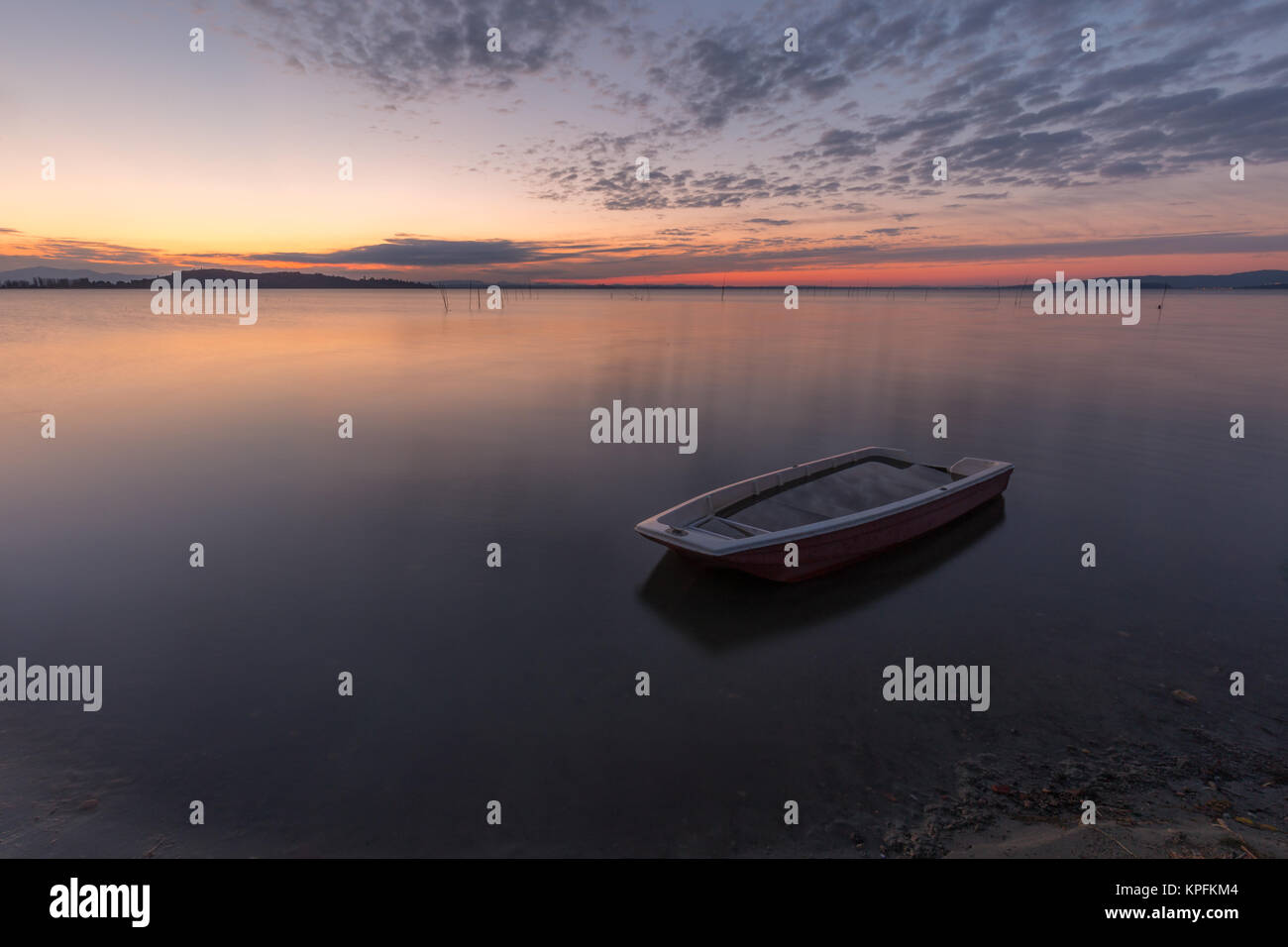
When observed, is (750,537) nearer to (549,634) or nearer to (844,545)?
(844,545)

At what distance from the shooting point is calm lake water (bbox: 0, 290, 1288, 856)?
8.17m

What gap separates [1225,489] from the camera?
2148 cm

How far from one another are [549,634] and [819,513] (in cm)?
815

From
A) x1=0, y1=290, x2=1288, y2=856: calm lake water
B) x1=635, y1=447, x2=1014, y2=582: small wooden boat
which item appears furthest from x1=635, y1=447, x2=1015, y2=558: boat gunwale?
x1=0, y1=290, x2=1288, y2=856: calm lake water

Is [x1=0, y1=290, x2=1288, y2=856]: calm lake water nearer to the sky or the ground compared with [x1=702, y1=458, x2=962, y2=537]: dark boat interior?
nearer to the ground

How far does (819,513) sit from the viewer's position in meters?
16.4

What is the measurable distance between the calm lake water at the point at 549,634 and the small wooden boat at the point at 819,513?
2.78 feet

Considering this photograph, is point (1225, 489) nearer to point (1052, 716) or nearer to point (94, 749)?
point (1052, 716)

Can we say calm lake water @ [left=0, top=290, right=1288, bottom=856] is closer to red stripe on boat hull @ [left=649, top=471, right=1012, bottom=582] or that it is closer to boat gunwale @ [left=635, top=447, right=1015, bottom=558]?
red stripe on boat hull @ [left=649, top=471, right=1012, bottom=582]

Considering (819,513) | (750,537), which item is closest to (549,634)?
(750,537)

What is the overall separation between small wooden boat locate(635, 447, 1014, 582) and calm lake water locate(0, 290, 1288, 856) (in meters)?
0.85

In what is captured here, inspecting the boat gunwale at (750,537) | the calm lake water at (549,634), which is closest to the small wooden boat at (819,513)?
the boat gunwale at (750,537)
